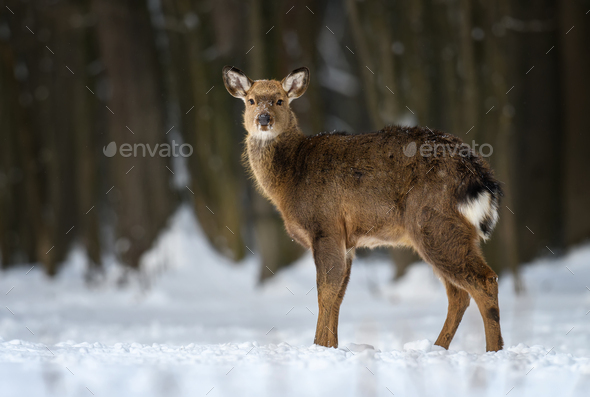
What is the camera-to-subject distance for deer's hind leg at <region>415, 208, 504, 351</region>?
17.3 feet

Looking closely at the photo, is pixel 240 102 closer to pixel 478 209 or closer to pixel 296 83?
pixel 296 83

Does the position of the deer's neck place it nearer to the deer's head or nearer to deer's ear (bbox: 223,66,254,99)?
the deer's head

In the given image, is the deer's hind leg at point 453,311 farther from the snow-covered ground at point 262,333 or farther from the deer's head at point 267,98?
the deer's head at point 267,98

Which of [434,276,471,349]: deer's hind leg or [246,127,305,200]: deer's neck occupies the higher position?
[246,127,305,200]: deer's neck

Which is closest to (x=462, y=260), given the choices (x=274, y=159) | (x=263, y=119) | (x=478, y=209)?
(x=478, y=209)

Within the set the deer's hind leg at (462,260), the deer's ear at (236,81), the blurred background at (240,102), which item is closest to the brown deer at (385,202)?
the deer's hind leg at (462,260)

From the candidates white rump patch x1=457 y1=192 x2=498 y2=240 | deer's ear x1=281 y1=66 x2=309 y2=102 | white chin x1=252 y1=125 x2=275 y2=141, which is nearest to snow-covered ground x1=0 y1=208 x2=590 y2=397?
white rump patch x1=457 y1=192 x2=498 y2=240

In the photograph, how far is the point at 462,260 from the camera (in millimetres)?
5344

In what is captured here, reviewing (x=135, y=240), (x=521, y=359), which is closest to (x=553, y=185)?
(x=135, y=240)

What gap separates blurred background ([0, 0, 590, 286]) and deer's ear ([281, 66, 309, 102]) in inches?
195

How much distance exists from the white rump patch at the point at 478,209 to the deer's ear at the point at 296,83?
2335mm

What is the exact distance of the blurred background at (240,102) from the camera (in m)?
11.7

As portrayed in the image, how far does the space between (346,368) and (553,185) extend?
10.7 metres

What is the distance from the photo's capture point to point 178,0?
13.7 metres
